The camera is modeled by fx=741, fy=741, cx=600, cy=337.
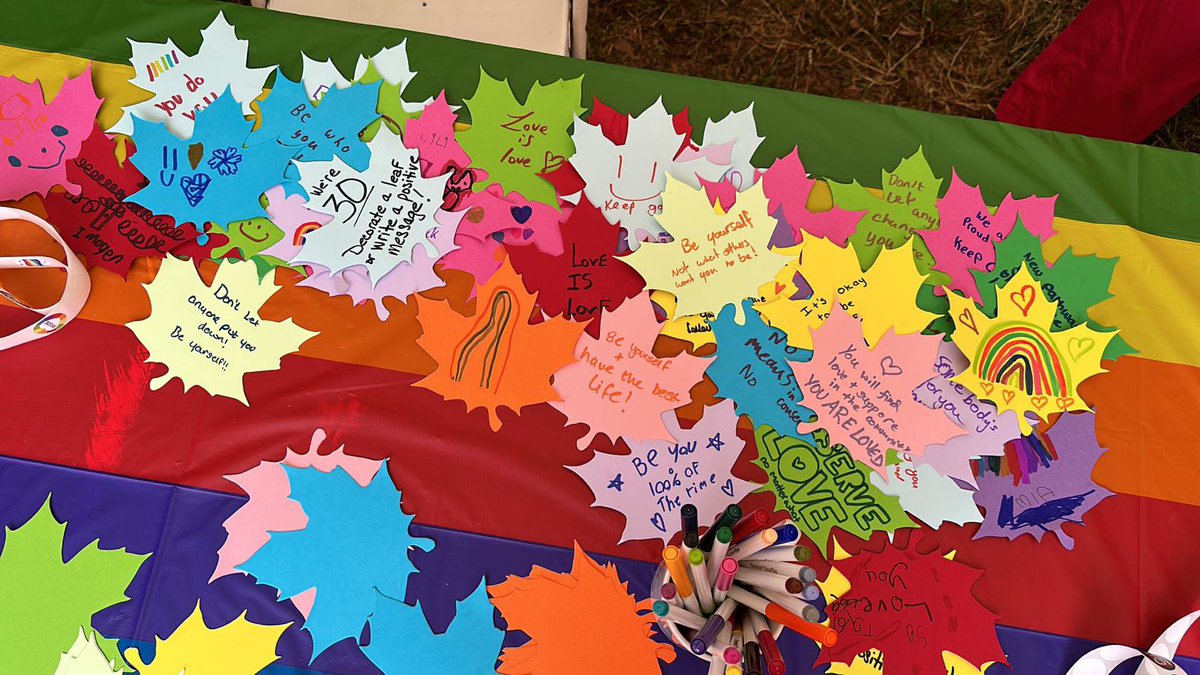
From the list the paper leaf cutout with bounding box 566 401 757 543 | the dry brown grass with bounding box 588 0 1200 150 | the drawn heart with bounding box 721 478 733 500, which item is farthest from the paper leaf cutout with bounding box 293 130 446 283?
the dry brown grass with bounding box 588 0 1200 150

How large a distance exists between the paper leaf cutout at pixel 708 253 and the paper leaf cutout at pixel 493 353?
0.13 meters

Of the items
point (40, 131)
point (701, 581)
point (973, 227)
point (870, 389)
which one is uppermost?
point (40, 131)

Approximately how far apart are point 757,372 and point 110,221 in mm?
850

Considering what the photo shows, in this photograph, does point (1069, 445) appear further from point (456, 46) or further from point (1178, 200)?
point (456, 46)

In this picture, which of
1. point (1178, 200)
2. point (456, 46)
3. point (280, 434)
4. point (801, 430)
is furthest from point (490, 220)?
point (1178, 200)

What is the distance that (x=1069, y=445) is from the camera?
93cm

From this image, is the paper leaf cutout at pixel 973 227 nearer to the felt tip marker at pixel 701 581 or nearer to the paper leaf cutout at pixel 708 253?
the paper leaf cutout at pixel 708 253

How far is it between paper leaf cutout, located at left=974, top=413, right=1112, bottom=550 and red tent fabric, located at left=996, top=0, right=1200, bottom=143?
63 centimetres

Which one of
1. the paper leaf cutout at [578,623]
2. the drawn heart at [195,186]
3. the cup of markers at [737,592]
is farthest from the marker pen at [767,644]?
the drawn heart at [195,186]

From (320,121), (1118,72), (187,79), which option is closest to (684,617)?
(320,121)

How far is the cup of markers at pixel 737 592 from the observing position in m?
0.67

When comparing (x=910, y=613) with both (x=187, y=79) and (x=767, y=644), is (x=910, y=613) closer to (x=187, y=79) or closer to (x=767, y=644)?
(x=767, y=644)

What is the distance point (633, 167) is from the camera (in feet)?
3.25

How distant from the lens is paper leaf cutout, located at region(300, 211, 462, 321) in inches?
37.3
